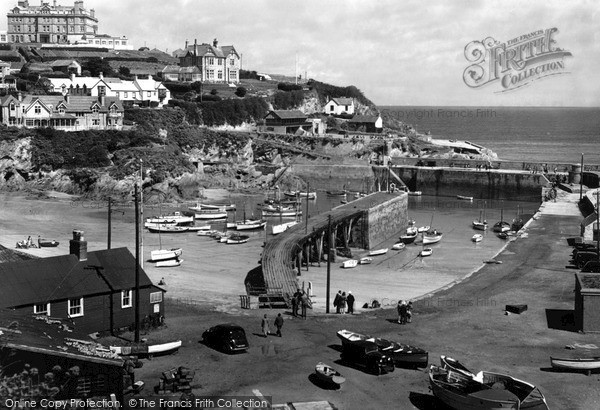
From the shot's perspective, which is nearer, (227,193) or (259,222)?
(259,222)

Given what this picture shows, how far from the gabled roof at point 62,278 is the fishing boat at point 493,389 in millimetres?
12668

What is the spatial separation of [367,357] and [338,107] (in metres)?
119

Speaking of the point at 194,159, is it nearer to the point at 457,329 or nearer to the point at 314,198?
the point at 314,198

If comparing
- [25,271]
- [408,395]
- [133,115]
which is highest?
[133,115]

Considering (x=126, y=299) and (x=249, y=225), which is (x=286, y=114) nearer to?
(x=249, y=225)

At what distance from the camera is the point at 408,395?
908 inches

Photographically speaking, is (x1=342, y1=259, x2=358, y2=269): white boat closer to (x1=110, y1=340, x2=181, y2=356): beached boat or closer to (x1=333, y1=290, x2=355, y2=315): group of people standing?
(x1=333, y1=290, x2=355, y2=315): group of people standing

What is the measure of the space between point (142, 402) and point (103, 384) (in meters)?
1.27

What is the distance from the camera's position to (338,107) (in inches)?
5586

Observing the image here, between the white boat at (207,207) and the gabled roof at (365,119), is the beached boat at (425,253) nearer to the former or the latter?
the white boat at (207,207)

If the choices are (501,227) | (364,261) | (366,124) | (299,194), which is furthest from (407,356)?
(366,124)

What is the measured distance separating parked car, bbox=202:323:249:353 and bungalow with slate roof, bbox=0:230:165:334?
3669 millimetres

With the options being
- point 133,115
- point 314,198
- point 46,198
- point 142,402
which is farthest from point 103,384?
point 133,115

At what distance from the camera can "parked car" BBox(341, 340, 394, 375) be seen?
24734mm
